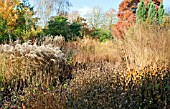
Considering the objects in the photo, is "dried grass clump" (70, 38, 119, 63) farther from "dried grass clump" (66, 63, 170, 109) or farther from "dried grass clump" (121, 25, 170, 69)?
"dried grass clump" (66, 63, 170, 109)

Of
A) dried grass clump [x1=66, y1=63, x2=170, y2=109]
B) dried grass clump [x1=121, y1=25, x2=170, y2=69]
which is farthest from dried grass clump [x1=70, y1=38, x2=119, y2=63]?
dried grass clump [x1=66, y1=63, x2=170, y2=109]

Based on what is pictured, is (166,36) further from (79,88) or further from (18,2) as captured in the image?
(18,2)

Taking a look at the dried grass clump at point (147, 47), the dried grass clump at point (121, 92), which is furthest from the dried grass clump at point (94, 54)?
the dried grass clump at point (121, 92)

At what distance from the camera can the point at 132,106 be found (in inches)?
123

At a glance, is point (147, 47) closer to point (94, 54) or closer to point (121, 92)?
point (121, 92)

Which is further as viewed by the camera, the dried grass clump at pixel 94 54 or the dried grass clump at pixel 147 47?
the dried grass clump at pixel 94 54

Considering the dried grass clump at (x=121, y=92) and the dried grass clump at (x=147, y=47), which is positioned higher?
the dried grass clump at (x=147, y=47)

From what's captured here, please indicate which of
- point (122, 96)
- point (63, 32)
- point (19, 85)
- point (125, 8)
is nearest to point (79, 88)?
point (122, 96)

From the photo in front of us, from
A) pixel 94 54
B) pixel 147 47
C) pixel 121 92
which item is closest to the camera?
pixel 121 92

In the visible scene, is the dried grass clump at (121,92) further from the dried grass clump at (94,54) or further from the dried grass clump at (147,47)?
the dried grass clump at (94,54)

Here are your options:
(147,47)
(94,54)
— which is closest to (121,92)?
(147,47)

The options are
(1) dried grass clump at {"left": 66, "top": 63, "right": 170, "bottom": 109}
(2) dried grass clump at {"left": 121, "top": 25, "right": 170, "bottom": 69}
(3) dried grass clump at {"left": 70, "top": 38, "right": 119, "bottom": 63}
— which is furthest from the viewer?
(3) dried grass clump at {"left": 70, "top": 38, "right": 119, "bottom": 63}

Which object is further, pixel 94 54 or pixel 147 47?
pixel 94 54

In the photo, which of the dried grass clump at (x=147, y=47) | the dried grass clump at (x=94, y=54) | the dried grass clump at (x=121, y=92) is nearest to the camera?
the dried grass clump at (x=121, y=92)
